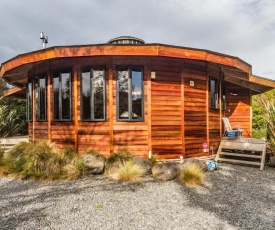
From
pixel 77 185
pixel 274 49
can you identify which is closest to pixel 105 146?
pixel 77 185

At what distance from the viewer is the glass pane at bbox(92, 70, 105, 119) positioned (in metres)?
6.43

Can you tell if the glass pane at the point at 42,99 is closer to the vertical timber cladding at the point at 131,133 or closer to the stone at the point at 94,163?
the vertical timber cladding at the point at 131,133

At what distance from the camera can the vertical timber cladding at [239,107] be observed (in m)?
10.8

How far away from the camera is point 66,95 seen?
22.6 feet

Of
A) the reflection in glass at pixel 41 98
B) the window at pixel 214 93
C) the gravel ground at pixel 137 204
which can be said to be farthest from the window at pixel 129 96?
the reflection in glass at pixel 41 98

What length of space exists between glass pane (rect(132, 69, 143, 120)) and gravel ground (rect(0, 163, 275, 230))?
2102 mm

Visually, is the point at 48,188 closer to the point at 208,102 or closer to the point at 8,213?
the point at 8,213

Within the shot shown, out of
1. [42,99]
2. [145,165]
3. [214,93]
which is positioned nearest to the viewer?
[145,165]

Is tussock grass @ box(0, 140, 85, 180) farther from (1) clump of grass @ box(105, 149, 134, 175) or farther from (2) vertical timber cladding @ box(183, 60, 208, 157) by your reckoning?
(2) vertical timber cladding @ box(183, 60, 208, 157)

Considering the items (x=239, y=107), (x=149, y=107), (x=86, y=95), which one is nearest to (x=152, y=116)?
(x=149, y=107)

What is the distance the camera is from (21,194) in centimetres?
405

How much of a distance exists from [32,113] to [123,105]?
4.31m

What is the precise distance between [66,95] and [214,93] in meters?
5.39

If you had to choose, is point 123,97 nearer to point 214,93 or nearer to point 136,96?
point 136,96
